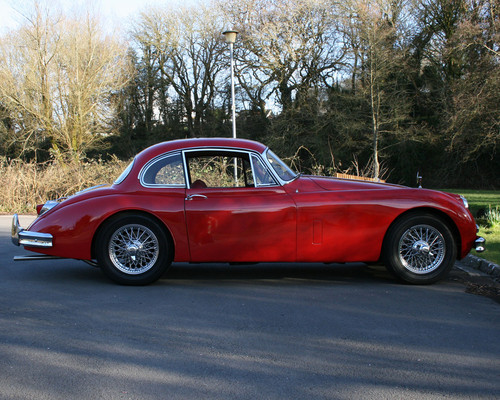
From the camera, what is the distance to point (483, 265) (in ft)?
21.0

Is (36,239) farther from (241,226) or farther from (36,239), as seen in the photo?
(241,226)

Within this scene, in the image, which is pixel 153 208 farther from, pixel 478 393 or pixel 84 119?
pixel 84 119

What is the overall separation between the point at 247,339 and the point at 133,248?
7.20 ft

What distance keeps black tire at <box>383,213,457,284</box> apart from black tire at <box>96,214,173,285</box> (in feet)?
8.03

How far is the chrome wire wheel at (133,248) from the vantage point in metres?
5.51

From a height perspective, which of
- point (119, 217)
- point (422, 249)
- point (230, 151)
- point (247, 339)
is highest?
point (230, 151)

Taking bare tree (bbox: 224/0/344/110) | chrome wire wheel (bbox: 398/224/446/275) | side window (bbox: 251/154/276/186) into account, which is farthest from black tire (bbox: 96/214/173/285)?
bare tree (bbox: 224/0/344/110)

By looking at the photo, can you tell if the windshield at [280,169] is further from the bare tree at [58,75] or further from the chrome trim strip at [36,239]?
the bare tree at [58,75]

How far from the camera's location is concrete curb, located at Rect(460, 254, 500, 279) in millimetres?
6035

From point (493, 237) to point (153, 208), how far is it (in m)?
6.03

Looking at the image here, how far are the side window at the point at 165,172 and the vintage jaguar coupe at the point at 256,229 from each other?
111 mm

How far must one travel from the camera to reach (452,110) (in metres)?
26.5

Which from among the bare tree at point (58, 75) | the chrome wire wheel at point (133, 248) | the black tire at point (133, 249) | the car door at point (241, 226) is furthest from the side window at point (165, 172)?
the bare tree at point (58, 75)

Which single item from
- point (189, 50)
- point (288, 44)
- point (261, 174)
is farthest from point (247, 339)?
point (189, 50)
